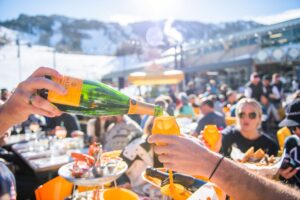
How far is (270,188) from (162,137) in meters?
0.43

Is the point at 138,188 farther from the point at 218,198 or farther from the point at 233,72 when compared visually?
the point at 233,72

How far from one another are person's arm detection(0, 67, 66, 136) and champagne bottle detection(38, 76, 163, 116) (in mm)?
57

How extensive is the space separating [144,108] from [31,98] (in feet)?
1.83

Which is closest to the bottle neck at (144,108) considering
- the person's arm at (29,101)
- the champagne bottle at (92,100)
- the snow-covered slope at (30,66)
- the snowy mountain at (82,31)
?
the champagne bottle at (92,100)

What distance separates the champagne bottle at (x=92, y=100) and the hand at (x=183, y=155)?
1.26ft

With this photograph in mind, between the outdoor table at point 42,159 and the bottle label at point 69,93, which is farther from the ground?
the bottle label at point 69,93

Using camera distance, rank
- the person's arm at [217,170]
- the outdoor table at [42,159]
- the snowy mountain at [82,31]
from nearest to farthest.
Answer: the person's arm at [217,170], the outdoor table at [42,159], the snowy mountain at [82,31]

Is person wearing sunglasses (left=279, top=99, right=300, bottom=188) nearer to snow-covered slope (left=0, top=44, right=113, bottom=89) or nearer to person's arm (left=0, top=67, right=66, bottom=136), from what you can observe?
person's arm (left=0, top=67, right=66, bottom=136)

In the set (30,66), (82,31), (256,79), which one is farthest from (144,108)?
(82,31)

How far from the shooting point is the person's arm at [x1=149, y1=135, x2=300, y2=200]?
940mm

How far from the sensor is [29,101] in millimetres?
1074

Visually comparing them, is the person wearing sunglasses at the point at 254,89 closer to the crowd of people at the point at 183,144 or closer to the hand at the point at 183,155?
the crowd of people at the point at 183,144

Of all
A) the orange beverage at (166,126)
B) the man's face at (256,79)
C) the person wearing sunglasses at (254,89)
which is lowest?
the person wearing sunglasses at (254,89)

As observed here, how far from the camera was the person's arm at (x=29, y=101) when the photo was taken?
1.04 metres
